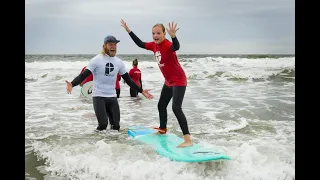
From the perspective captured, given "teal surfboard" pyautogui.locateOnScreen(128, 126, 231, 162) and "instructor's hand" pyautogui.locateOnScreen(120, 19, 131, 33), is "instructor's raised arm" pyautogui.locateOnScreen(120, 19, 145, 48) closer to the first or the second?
"instructor's hand" pyautogui.locateOnScreen(120, 19, 131, 33)

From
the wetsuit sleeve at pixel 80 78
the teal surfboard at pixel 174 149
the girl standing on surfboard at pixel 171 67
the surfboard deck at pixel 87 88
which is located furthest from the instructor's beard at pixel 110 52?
the surfboard deck at pixel 87 88

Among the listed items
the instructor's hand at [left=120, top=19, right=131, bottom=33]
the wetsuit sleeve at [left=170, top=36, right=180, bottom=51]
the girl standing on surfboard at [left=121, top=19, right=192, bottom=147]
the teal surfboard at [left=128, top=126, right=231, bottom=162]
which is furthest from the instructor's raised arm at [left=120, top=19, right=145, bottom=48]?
the teal surfboard at [left=128, top=126, right=231, bottom=162]

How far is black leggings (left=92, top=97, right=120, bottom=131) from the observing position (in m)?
5.10

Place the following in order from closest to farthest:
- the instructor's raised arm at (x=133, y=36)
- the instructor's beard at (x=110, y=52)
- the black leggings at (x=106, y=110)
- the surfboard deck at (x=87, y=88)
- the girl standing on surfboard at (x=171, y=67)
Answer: the girl standing on surfboard at (x=171, y=67), the instructor's raised arm at (x=133, y=36), the instructor's beard at (x=110, y=52), the black leggings at (x=106, y=110), the surfboard deck at (x=87, y=88)

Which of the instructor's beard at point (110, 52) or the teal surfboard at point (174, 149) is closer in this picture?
the teal surfboard at point (174, 149)

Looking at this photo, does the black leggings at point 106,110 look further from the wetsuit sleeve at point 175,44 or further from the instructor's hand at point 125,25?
the wetsuit sleeve at point 175,44

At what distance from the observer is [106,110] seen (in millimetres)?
5324

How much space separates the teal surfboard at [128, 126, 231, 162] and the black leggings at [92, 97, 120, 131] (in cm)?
30

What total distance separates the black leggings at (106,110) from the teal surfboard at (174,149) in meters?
0.30

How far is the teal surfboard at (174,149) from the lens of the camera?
149 inches

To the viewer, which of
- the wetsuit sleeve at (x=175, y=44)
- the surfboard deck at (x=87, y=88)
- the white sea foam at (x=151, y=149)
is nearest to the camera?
the white sea foam at (x=151, y=149)

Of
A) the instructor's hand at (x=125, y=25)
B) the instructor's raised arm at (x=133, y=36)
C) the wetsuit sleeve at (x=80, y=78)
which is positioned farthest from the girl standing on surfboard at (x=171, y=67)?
the wetsuit sleeve at (x=80, y=78)

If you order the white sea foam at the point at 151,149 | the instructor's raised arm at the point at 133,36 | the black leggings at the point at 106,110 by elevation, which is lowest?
the white sea foam at the point at 151,149

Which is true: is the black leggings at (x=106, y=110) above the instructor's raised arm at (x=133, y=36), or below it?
below
